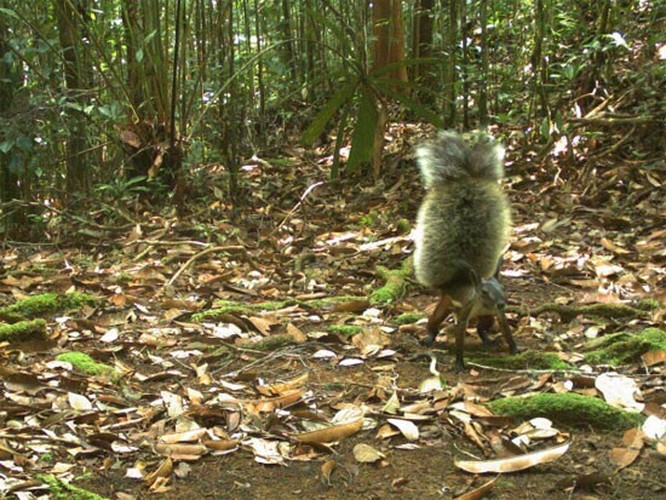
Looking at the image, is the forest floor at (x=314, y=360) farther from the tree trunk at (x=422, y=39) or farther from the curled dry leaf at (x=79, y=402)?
the tree trunk at (x=422, y=39)

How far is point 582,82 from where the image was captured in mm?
7770

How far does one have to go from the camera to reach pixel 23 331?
13.3 feet

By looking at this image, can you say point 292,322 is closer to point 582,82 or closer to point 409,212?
point 409,212

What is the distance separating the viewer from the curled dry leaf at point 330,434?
2990 mm

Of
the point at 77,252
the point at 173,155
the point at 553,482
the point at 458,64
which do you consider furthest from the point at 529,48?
the point at 553,482

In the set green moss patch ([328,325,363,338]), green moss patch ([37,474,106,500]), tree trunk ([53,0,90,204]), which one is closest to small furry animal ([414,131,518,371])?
green moss patch ([328,325,363,338])

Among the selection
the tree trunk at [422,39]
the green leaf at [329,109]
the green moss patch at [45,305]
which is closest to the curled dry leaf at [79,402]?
the green moss patch at [45,305]

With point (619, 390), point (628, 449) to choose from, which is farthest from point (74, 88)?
point (628, 449)

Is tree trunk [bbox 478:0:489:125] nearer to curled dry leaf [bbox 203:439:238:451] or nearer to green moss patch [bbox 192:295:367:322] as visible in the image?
green moss patch [bbox 192:295:367:322]

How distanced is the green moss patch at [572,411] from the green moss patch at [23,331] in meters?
2.38

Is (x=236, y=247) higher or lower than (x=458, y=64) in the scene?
lower

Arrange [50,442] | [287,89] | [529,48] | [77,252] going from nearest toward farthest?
[50,442]
[77,252]
[529,48]
[287,89]

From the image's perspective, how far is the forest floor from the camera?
279 centimetres

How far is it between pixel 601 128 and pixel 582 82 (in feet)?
2.24
